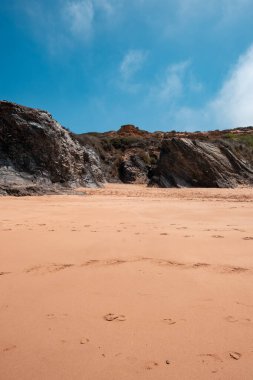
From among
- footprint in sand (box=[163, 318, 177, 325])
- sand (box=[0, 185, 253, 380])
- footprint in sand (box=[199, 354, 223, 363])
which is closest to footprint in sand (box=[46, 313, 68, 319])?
sand (box=[0, 185, 253, 380])

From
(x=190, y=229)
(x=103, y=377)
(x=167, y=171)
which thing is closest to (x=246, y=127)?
(x=167, y=171)

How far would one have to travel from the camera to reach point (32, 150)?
1351 cm

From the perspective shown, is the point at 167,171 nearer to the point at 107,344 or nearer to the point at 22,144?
the point at 22,144

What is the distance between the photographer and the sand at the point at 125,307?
1.45 metres

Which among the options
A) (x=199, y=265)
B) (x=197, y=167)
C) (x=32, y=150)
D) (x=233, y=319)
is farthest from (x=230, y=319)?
(x=197, y=167)

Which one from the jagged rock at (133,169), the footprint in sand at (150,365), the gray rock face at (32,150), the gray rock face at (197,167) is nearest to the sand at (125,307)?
the footprint in sand at (150,365)

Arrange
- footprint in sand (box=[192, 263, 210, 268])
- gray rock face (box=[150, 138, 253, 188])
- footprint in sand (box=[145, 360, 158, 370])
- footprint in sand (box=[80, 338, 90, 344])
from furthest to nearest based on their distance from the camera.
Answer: gray rock face (box=[150, 138, 253, 188]) < footprint in sand (box=[192, 263, 210, 268]) < footprint in sand (box=[80, 338, 90, 344]) < footprint in sand (box=[145, 360, 158, 370])

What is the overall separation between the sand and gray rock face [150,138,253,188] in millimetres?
14742

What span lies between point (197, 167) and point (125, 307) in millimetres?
17211

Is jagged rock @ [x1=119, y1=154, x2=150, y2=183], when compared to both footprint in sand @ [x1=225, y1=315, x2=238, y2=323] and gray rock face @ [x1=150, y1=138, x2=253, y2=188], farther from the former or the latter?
footprint in sand @ [x1=225, y1=315, x2=238, y2=323]

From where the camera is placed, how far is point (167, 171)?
1883 centimetres

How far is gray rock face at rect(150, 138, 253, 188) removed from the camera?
717 inches

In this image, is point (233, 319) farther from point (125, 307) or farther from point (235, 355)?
point (125, 307)

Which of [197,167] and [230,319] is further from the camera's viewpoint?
[197,167]
